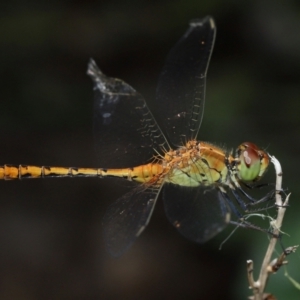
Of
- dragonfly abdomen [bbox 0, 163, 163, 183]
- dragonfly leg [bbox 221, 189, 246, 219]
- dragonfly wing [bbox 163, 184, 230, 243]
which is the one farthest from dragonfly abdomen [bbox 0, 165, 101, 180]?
dragonfly leg [bbox 221, 189, 246, 219]

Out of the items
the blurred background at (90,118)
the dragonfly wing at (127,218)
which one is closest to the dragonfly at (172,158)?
the dragonfly wing at (127,218)

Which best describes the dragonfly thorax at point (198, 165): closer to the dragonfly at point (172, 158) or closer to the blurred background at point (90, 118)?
the dragonfly at point (172, 158)


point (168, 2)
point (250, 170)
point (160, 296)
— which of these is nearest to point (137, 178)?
point (250, 170)

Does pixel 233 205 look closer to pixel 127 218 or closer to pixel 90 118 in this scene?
pixel 127 218

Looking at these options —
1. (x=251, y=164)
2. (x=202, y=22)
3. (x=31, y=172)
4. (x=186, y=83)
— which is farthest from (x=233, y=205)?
(x=31, y=172)

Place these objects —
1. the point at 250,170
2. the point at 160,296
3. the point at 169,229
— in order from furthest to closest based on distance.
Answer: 1. the point at 169,229
2. the point at 160,296
3. the point at 250,170

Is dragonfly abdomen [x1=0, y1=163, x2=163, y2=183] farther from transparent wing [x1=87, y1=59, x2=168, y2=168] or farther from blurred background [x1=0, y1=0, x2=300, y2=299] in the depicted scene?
blurred background [x1=0, y1=0, x2=300, y2=299]

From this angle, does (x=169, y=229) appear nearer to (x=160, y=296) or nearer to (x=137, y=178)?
(x=160, y=296)
